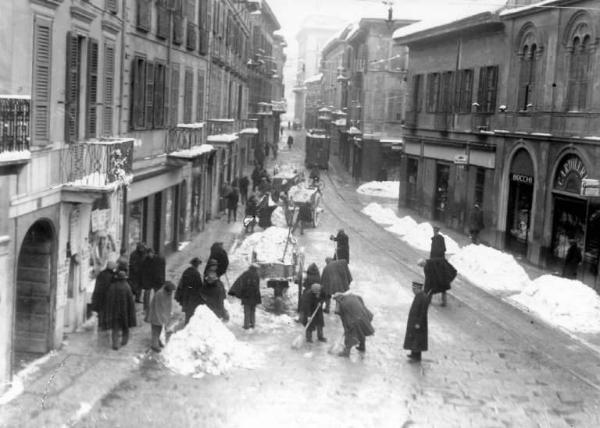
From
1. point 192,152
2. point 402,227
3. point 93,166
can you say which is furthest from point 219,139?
point 93,166

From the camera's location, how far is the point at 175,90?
26062 mm

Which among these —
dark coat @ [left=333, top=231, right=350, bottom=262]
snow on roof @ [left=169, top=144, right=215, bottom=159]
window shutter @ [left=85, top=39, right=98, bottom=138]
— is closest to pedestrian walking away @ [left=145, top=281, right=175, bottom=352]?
window shutter @ [left=85, top=39, right=98, bottom=138]

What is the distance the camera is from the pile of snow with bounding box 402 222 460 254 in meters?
30.8

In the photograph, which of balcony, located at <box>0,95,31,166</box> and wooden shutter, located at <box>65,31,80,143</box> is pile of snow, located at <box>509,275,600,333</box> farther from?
balcony, located at <box>0,95,31,166</box>

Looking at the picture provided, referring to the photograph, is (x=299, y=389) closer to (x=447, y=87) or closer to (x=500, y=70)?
(x=500, y=70)

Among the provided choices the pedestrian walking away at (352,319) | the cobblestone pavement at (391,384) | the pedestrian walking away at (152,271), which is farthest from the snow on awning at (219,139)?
the pedestrian walking away at (352,319)

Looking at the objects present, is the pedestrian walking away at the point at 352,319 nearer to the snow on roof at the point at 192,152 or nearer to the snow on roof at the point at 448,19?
the snow on roof at the point at 192,152

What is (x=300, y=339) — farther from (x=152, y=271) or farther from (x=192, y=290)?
(x=152, y=271)

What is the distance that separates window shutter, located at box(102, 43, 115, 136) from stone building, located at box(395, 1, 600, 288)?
12986 mm

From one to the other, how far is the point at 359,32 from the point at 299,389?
5106cm

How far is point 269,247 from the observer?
2312 cm

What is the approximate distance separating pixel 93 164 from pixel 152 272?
3.02m

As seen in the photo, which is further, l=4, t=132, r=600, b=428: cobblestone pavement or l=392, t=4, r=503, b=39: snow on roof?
l=392, t=4, r=503, b=39: snow on roof

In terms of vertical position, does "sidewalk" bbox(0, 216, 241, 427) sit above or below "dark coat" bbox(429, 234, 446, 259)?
below
